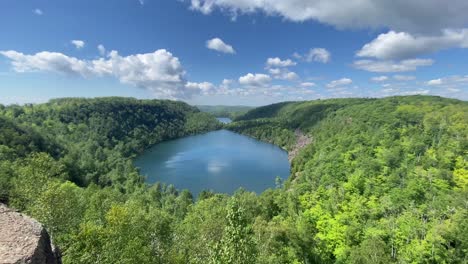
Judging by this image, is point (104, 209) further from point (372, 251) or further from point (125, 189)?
point (125, 189)

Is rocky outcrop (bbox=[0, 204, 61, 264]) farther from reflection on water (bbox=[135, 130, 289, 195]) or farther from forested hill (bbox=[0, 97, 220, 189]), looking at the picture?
reflection on water (bbox=[135, 130, 289, 195])

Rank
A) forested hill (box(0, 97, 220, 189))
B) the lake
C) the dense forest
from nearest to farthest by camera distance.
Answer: the dense forest
forested hill (box(0, 97, 220, 189))
the lake

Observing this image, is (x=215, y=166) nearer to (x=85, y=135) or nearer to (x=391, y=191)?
(x=85, y=135)

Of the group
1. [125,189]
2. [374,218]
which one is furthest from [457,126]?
[125,189]

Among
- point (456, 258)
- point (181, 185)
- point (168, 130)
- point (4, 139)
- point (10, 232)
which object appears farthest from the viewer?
point (168, 130)

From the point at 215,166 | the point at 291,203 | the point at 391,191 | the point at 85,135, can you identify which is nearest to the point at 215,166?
the point at 215,166

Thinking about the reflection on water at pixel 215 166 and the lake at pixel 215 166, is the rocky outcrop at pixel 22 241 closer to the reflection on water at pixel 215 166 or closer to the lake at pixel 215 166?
the lake at pixel 215 166

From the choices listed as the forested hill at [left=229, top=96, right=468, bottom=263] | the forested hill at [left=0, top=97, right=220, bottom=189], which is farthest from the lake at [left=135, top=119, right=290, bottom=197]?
the forested hill at [left=229, top=96, right=468, bottom=263]
